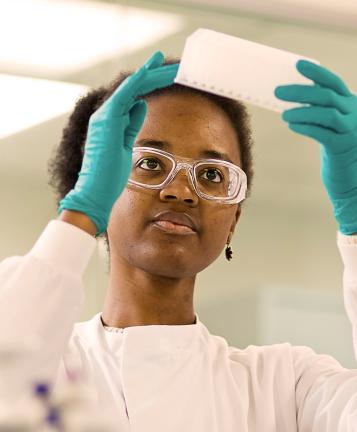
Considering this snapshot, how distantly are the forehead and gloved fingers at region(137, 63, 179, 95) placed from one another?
240 millimetres

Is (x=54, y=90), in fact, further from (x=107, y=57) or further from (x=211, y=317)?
(x=211, y=317)

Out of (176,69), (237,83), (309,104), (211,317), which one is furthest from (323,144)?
(211,317)

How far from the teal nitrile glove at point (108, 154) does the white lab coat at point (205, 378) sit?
0.21 ft

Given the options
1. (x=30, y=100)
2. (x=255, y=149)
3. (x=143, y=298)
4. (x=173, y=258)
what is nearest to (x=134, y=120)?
(x=173, y=258)

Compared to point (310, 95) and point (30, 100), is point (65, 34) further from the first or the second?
point (310, 95)

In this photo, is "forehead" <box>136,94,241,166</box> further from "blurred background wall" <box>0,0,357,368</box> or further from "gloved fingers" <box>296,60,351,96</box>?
"blurred background wall" <box>0,0,357,368</box>

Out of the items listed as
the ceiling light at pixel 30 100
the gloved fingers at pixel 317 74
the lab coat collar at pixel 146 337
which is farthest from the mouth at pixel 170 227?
the ceiling light at pixel 30 100

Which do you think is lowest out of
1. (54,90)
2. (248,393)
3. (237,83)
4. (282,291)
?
(248,393)

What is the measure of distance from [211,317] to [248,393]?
1391 mm

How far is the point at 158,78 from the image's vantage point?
1.80 m

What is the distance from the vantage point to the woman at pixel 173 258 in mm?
1694

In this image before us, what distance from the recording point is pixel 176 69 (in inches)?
71.7

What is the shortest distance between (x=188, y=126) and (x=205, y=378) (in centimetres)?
56

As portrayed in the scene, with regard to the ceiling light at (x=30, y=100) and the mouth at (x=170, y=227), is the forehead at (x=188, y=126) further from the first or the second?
the ceiling light at (x=30, y=100)
